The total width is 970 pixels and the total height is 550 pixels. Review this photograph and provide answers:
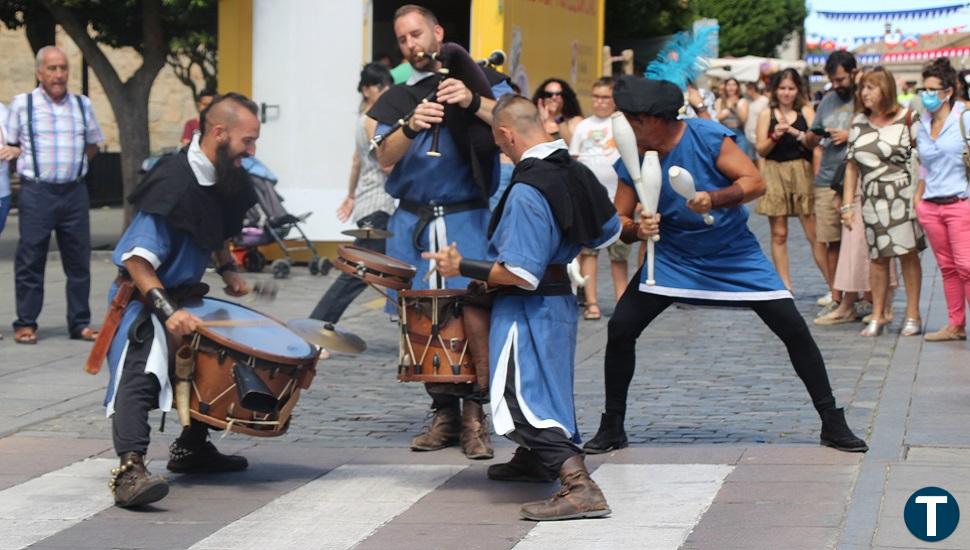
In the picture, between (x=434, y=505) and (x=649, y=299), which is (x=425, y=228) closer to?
(x=649, y=299)

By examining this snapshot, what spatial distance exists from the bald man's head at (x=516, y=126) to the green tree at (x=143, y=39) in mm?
10669

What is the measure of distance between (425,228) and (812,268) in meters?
9.04

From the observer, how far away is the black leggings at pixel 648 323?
7.30 meters

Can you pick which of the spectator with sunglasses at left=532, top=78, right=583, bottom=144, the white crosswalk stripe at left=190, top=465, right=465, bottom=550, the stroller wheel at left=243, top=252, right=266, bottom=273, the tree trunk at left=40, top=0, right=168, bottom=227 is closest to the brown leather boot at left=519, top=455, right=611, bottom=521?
the white crosswalk stripe at left=190, top=465, right=465, bottom=550

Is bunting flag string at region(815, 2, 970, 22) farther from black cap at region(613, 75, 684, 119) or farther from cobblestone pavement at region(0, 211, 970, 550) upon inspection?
black cap at region(613, 75, 684, 119)

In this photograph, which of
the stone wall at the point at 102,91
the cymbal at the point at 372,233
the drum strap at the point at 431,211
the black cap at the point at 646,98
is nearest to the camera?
the black cap at the point at 646,98

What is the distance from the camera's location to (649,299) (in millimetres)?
7441

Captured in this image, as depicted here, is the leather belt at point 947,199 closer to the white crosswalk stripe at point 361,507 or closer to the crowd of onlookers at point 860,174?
the crowd of onlookers at point 860,174

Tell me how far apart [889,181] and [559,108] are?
276 centimetres

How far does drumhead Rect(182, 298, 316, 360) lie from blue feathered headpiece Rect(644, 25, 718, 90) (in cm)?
237

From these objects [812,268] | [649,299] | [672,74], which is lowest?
[812,268]

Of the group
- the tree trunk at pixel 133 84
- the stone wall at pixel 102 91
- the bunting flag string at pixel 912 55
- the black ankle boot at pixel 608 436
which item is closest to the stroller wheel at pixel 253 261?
the tree trunk at pixel 133 84

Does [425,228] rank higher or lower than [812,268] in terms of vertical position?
higher

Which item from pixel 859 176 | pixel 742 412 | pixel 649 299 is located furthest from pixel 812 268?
pixel 649 299
